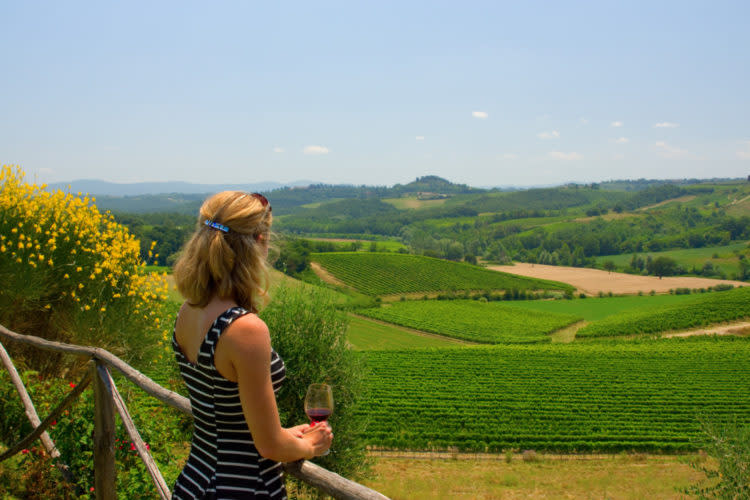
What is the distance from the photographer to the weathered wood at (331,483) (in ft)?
6.30

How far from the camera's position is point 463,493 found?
62.4 feet

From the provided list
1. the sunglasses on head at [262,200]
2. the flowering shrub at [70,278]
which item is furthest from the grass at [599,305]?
the sunglasses on head at [262,200]

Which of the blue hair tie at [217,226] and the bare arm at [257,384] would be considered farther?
the blue hair tie at [217,226]

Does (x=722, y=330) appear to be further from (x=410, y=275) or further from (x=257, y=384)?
(x=257, y=384)

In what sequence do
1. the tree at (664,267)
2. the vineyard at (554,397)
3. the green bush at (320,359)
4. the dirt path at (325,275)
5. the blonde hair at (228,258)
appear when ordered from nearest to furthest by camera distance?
1. the blonde hair at (228,258)
2. the green bush at (320,359)
3. the vineyard at (554,397)
4. the dirt path at (325,275)
5. the tree at (664,267)

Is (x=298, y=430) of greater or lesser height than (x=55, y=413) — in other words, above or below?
above

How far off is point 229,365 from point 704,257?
453 ft

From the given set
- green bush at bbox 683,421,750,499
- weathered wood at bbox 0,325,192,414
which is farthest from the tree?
weathered wood at bbox 0,325,192,414

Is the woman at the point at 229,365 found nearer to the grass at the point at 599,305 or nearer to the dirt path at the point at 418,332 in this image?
the dirt path at the point at 418,332

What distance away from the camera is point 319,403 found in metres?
2.24

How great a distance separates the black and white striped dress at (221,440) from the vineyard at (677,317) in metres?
59.8

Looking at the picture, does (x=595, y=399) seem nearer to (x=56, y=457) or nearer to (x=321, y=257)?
(x=56, y=457)

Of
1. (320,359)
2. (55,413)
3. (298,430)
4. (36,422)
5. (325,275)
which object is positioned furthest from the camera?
(325,275)

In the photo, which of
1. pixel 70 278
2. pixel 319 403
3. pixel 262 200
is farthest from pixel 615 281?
pixel 262 200
